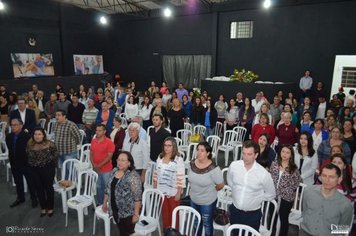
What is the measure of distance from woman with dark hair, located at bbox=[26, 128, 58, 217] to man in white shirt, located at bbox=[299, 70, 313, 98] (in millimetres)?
8503

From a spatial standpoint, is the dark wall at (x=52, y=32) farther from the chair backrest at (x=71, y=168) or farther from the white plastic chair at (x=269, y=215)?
the white plastic chair at (x=269, y=215)

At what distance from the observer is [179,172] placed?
3014 millimetres

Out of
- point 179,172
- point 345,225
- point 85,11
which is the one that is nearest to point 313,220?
point 345,225

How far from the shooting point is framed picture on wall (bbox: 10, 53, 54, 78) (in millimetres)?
10805

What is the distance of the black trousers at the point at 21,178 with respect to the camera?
3939 mm

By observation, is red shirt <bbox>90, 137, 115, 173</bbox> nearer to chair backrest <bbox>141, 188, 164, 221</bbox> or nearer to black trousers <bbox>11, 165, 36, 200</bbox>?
chair backrest <bbox>141, 188, 164, 221</bbox>

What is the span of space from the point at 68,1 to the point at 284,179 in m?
12.5

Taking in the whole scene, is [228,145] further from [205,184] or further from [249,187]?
[249,187]

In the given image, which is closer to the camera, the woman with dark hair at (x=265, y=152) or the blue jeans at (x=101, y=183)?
the woman with dark hair at (x=265, y=152)

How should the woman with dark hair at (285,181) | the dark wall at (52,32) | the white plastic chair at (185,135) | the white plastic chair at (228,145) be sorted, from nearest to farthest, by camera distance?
the woman with dark hair at (285,181), the white plastic chair at (228,145), the white plastic chair at (185,135), the dark wall at (52,32)

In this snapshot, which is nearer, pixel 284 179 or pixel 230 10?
→ pixel 284 179

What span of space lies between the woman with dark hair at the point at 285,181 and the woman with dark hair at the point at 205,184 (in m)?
0.68

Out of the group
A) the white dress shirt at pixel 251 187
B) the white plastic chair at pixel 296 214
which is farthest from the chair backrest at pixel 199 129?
the white dress shirt at pixel 251 187

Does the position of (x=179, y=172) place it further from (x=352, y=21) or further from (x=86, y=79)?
(x=86, y=79)
